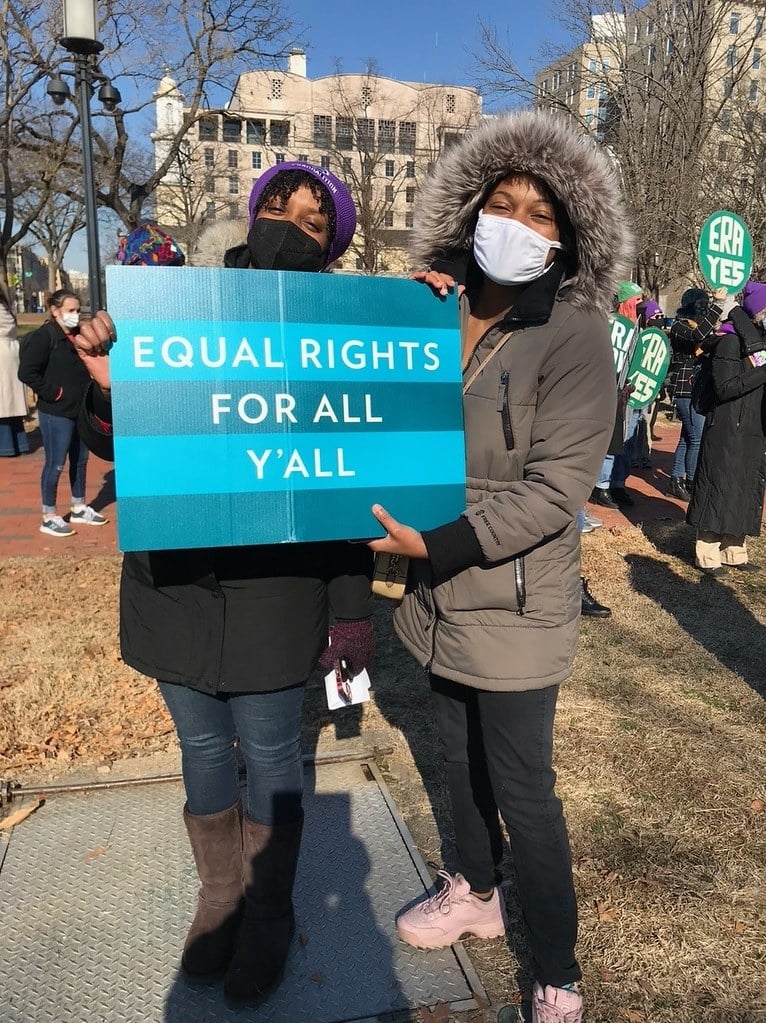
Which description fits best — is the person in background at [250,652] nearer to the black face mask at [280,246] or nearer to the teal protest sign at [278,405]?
the black face mask at [280,246]

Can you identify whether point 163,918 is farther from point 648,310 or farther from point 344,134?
point 344,134

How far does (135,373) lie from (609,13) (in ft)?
62.0

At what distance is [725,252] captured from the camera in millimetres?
6371

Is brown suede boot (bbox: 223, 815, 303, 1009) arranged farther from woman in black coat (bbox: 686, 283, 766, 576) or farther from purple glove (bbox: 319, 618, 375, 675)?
woman in black coat (bbox: 686, 283, 766, 576)

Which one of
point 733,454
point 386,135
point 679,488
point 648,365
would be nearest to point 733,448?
point 733,454

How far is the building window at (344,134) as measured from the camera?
2698cm

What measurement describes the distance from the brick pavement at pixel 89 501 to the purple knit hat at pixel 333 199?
3721 millimetres

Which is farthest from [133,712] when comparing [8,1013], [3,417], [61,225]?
[61,225]

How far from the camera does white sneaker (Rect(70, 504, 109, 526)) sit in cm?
680

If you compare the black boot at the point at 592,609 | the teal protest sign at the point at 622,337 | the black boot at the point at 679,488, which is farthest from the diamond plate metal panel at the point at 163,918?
the black boot at the point at 679,488

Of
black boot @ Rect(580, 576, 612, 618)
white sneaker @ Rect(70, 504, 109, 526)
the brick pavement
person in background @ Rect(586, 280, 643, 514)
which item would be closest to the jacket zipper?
black boot @ Rect(580, 576, 612, 618)

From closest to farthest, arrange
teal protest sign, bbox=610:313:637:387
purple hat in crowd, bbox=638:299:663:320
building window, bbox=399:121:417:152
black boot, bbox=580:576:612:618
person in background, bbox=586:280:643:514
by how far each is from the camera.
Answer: black boot, bbox=580:576:612:618 < teal protest sign, bbox=610:313:637:387 < person in background, bbox=586:280:643:514 < purple hat in crowd, bbox=638:299:663:320 < building window, bbox=399:121:417:152

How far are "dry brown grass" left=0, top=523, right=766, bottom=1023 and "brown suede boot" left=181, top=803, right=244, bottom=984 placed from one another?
73 centimetres

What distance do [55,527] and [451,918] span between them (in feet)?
17.4
